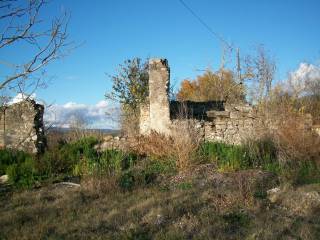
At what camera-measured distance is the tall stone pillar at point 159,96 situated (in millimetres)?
13898

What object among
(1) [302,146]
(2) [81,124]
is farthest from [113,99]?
(1) [302,146]

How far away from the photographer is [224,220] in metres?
5.81

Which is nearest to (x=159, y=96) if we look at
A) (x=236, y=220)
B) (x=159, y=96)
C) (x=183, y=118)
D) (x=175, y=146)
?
(x=159, y=96)

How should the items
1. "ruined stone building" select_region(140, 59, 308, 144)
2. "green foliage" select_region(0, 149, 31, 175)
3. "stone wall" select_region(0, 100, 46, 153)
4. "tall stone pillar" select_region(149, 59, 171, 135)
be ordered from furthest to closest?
"tall stone pillar" select_region(149, 59, 171, 135) → "ruined stone building" select_region(140, 59, 308, 144) → "stone wall" select_region(0, 100, 46, 153) → "green foliage" select_region(0, 149, 31, 175)

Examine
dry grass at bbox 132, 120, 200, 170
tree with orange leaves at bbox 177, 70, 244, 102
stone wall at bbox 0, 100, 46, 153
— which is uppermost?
tree with orange leaves at bbox 177, 70, 244, 102

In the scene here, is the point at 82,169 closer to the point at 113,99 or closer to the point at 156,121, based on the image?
the point at 156,121

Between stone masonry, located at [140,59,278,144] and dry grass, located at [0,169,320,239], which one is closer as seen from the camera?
dry grass, located at [0,169,320,239]

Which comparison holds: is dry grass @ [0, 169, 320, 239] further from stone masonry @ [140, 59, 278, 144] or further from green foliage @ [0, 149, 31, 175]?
stone masonry @ [140, 59, 278, 144]

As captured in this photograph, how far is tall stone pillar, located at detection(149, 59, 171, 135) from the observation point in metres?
13.9

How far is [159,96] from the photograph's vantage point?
1414 centimetres

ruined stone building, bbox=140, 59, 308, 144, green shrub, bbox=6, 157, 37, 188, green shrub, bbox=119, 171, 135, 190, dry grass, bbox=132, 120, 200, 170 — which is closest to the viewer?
green shrub, bbox=119, 171, 135, 190

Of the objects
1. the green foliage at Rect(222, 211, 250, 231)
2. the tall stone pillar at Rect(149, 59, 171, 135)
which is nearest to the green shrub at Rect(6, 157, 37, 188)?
the green foliage at Rect(222, 211, 250, 231)

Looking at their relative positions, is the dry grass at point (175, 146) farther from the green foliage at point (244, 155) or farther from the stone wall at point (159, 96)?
the stone wall at point (159, 96)

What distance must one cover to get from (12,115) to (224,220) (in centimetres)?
891
